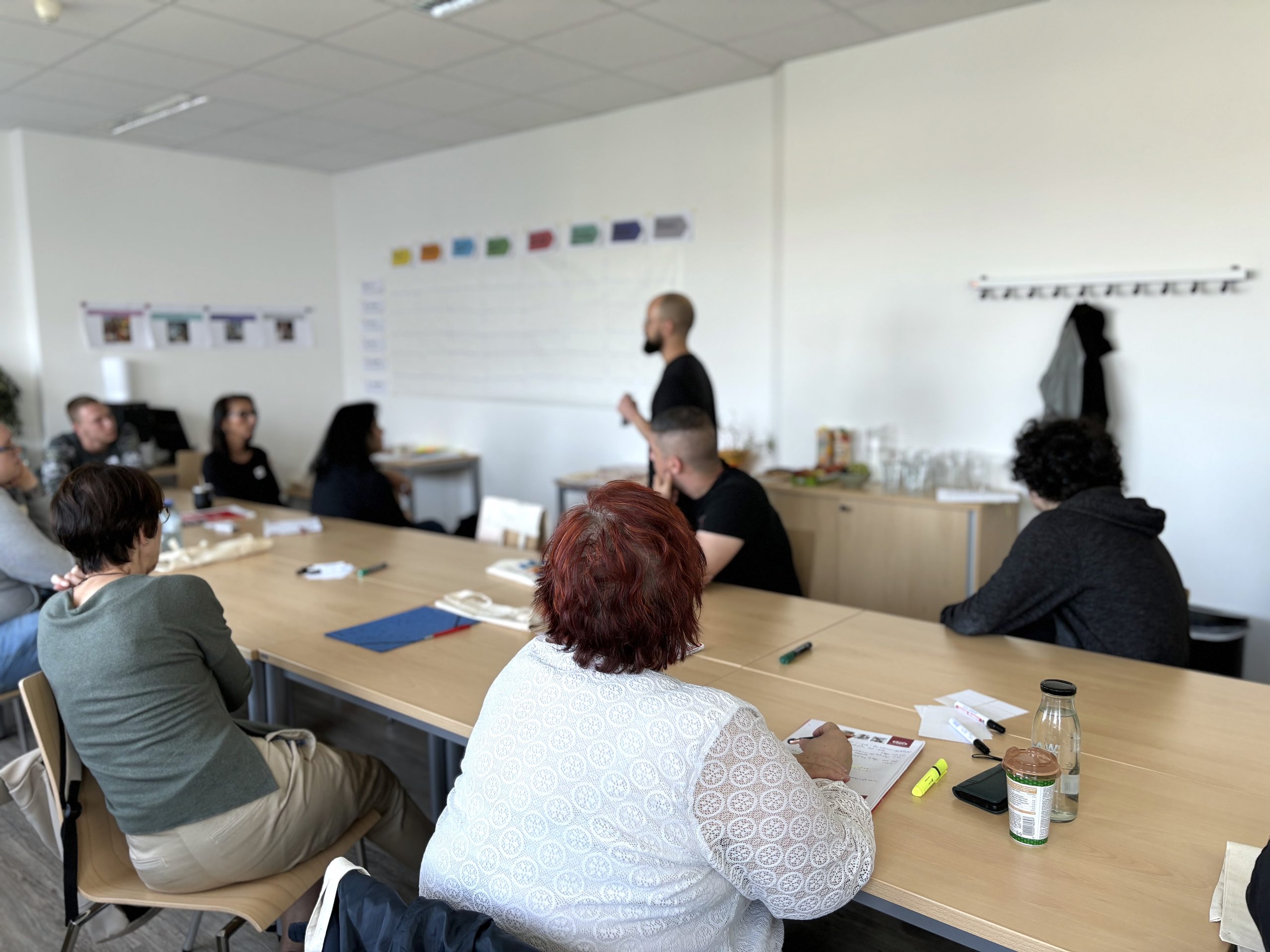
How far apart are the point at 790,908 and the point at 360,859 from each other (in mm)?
1567

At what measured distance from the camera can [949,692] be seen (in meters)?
1.88

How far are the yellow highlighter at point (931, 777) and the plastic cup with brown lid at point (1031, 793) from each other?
17 cm

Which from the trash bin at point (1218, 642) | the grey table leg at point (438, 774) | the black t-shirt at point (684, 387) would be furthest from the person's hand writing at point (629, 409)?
the trash bin at point (1218, 642)

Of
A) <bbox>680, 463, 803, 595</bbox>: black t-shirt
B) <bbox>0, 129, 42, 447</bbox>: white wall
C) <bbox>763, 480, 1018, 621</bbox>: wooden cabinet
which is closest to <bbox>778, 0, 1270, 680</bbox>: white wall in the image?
<bbox>763, 480, 1018, 621</bbox>: wooden cabinet

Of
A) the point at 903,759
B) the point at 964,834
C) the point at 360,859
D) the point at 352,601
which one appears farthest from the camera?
the point at 352,601

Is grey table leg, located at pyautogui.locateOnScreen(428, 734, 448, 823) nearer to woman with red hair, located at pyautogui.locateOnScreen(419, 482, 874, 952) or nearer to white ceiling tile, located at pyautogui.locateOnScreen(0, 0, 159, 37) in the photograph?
woman with red hair, located at pyautogui.locateOnScreen(419, 482, 874, 952)

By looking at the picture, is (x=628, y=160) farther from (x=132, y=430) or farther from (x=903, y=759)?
(x=903, y=759)

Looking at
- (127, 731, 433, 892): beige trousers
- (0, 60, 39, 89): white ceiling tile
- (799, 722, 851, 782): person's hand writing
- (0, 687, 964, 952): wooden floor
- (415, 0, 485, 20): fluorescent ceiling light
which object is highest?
(415, 0, 485, 20): fluorescent ceiling light

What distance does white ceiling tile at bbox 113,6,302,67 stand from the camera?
3795mm

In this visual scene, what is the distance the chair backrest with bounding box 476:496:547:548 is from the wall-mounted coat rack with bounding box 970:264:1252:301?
219 cm

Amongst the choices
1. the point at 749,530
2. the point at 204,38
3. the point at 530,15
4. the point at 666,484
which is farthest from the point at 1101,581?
the point at 204,38

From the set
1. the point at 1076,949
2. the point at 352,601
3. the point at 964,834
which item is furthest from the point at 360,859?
the point at 1076,949

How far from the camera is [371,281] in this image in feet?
23.2

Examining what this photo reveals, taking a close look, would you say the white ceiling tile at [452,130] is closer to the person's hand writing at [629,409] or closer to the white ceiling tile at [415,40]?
the white ceiling tile at [415,40]
